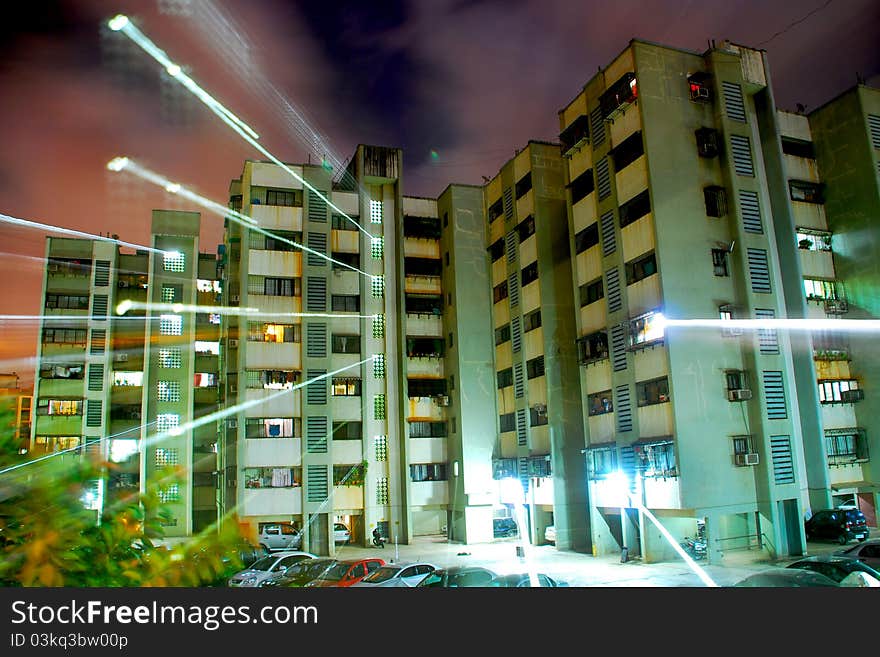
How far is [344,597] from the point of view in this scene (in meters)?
6.41

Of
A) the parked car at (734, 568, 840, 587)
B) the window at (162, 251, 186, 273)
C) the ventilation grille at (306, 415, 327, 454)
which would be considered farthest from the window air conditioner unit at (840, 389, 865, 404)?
the window at (162, 251, 186, 273)

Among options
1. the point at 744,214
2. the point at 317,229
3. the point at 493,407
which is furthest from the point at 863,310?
the point at 317,229

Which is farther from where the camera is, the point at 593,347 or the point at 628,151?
the point at 593,347

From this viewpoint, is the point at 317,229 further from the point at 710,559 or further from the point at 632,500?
the point at 710,559

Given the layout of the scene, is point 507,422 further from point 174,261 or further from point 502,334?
point 174,261

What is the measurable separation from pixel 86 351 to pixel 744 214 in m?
35.2

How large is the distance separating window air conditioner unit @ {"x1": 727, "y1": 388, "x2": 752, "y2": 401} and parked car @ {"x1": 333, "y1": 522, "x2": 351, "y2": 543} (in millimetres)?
18554

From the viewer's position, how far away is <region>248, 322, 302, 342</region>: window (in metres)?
31.8

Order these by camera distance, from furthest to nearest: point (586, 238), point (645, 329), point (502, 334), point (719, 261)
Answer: point (502, 334) < point (586, 238) < point (719, 261) < point (645, 329)

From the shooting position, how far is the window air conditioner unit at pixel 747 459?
21938 mm

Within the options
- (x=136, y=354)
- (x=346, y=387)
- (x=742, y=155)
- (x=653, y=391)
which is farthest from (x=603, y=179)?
(x=136, y=354)

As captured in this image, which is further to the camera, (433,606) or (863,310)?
(863,310)

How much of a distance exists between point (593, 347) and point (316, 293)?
12983 mm

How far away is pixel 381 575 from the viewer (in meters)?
17.9
